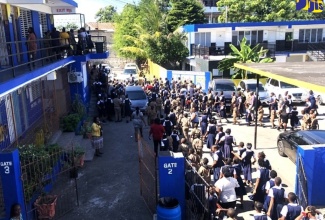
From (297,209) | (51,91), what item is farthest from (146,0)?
(297,209)

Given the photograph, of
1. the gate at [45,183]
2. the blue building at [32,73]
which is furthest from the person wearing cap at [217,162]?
the blue building at [32,73]

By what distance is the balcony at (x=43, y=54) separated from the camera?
12322 mm

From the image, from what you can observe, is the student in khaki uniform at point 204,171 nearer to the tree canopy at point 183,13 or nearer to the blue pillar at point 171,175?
the blue pillar at point 171,175

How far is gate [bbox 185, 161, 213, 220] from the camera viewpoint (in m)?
7.56

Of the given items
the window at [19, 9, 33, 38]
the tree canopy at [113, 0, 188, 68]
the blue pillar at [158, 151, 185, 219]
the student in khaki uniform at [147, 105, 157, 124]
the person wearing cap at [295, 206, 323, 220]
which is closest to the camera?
the person wearing cap at [295, 206, 323, 220]

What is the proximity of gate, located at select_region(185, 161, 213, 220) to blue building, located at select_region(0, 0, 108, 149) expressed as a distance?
5349mm

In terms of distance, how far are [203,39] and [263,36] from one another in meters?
5.70

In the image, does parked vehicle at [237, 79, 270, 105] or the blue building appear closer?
the blue building

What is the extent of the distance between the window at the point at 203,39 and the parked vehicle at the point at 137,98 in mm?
13591

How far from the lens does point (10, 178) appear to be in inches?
307

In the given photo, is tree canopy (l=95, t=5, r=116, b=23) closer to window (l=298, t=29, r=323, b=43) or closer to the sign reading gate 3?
window (l=298, t=29, r=323, b=43)

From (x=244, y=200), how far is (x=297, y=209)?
2.99 meters

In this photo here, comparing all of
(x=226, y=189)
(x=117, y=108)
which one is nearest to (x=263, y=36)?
(x=117, y=108)

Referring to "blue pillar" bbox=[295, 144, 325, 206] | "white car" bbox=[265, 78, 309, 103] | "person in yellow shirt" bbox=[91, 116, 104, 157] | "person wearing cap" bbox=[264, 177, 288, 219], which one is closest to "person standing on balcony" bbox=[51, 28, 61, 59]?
"person in yellow shirt" bbox=[91, 116, 104, 157]
